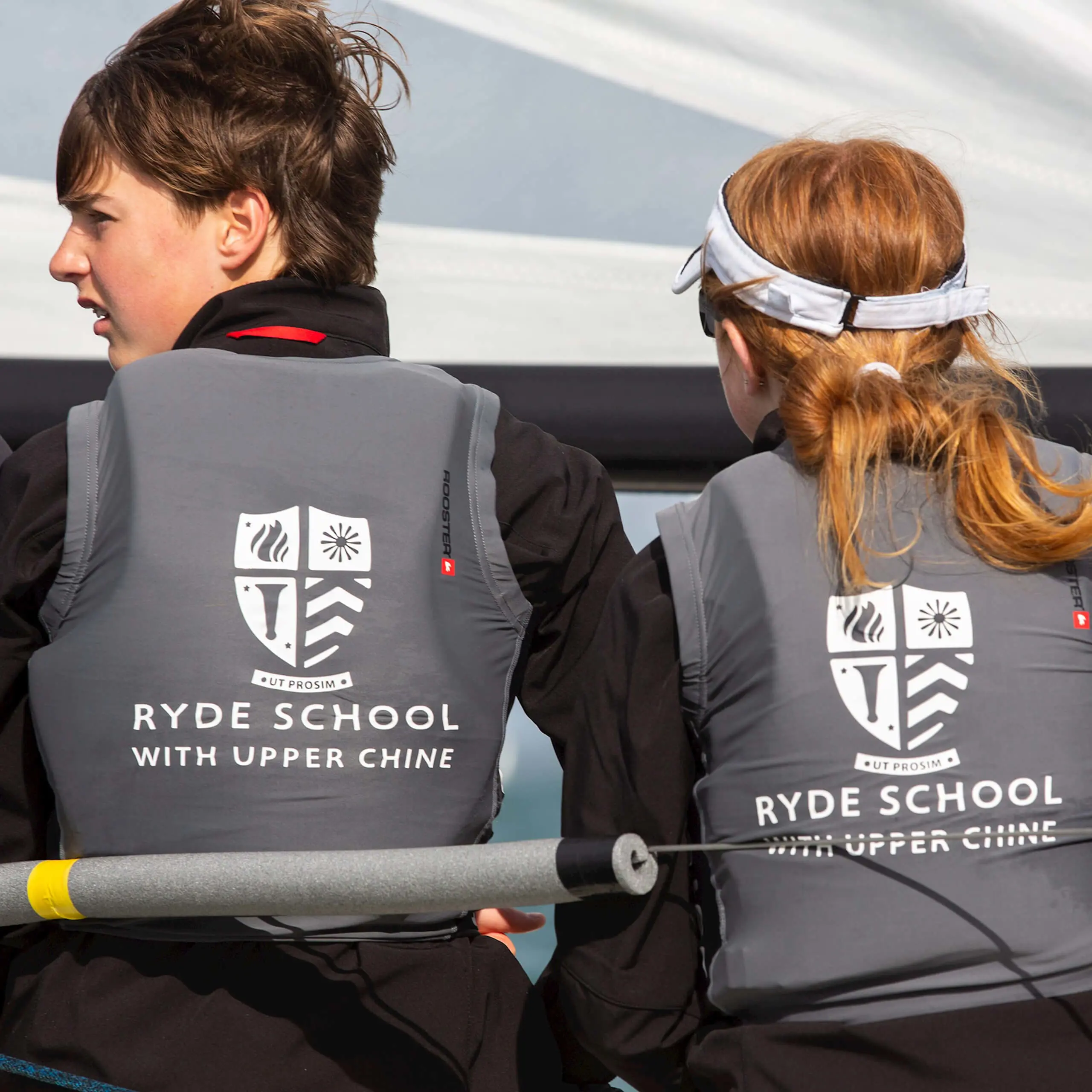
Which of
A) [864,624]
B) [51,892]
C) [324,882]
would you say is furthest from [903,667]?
[51,892]

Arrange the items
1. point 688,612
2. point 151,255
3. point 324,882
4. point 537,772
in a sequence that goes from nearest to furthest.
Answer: point 324,882
point 688,612
point 151,255
point 537,772

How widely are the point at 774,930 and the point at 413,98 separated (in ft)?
5.11

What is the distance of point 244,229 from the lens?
1379 millimetres

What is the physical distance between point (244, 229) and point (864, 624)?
68cm

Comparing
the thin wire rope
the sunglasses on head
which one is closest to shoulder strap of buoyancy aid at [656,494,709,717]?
the thin wire rope

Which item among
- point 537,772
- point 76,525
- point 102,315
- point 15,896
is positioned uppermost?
point 102,315

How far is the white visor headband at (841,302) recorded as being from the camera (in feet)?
3.77

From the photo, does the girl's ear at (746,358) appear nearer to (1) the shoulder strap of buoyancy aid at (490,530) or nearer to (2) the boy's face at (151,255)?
(1) the shoulder strap of buoyancy aid at (490,530)

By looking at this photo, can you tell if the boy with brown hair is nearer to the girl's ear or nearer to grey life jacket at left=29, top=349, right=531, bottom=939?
grey life jacket at left=29, top=349, right=531, bottom=939

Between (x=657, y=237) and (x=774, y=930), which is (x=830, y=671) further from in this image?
(x=657, y=237)

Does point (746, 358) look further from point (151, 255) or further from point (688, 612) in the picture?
point (151, 255)

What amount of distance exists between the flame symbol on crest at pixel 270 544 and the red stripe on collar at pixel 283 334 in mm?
222

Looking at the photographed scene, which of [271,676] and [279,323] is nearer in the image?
[271,676]

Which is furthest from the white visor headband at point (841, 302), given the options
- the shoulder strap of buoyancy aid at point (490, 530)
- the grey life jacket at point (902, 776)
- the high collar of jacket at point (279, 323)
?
the high collar of jacket at point (279, 323)
